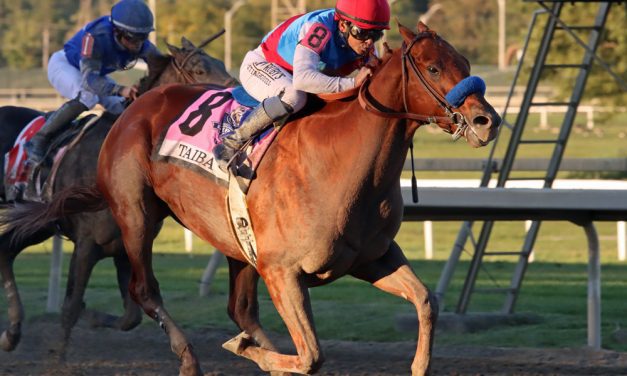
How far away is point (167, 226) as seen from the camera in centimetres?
1891

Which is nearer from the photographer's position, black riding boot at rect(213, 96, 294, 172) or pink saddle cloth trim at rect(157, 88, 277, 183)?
black riding boot at rect(213, 96, 294, 172)

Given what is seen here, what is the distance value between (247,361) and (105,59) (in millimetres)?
2071

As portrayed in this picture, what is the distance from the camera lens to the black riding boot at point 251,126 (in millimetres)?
5801

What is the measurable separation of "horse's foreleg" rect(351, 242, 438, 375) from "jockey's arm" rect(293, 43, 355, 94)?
0.74 m

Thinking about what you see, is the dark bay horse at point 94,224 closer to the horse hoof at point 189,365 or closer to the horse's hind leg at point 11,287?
the horse's hind leg at point 11,287

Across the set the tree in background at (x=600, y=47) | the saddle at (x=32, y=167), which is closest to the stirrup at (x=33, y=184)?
the saddle at (x=32, y=167)

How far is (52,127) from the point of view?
8.11 meters

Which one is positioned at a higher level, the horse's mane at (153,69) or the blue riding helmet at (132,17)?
the blue riding helmet at (132,17)

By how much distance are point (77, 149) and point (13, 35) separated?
182ft

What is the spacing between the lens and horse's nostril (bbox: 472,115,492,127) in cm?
504

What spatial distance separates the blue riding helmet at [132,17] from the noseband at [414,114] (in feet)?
8.78

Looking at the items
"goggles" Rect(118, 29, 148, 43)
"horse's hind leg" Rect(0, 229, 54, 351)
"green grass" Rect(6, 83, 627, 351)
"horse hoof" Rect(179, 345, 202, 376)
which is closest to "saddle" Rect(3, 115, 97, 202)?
"horse's hind leg" Rect(0, 229, 54, 351)

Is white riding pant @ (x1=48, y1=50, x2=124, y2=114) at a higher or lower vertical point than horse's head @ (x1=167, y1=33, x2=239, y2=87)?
lower

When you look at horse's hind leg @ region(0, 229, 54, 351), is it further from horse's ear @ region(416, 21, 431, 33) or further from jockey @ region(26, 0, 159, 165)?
horse's ear @ region(416, 21, 431, 33)
